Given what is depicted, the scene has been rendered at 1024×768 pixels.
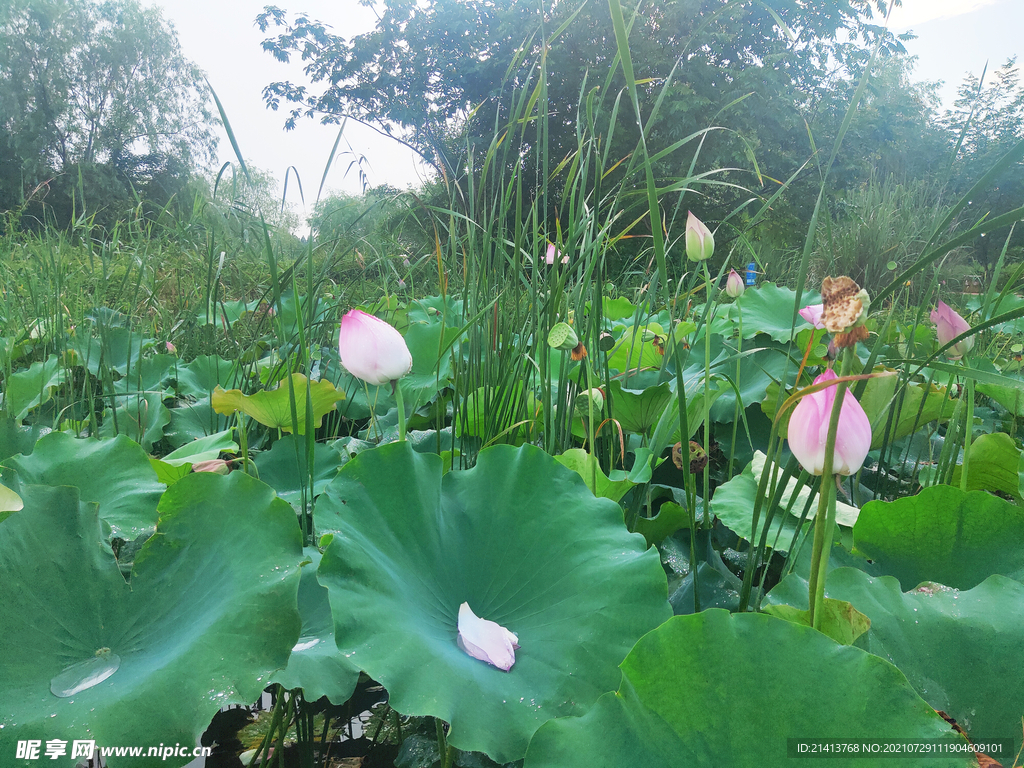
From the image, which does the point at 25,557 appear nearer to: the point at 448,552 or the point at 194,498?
the point at 194,498

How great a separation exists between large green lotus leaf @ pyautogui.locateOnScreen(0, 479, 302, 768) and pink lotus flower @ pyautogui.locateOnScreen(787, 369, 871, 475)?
33 centimetres

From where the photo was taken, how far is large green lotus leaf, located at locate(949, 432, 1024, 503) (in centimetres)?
66

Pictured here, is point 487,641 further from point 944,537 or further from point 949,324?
point 949,324

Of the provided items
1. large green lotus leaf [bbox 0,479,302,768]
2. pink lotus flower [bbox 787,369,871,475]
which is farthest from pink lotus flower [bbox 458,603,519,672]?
pink lotus flower [bbox 787,369,871,475]

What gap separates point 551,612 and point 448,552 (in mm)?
99

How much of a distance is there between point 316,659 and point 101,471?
1.18ft

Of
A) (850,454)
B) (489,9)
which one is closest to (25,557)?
(850,454)

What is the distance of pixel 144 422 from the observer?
39.0 inches

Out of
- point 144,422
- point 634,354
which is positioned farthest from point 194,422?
point 634,354

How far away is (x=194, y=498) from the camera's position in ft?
1.45

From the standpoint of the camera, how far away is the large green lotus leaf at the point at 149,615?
0.33 m

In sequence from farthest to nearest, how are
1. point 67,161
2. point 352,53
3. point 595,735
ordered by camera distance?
point 67,161 < point 352,53 < point 595,735

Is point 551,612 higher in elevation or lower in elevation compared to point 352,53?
lower

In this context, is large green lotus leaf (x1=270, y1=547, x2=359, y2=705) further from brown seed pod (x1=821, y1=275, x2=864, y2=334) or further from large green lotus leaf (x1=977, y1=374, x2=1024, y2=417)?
large green lotus leaf (x1=977, y1=374, x2=1024, y2=417)
